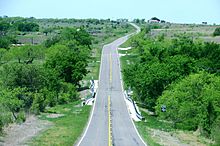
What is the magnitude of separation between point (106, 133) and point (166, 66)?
28010 millimetres

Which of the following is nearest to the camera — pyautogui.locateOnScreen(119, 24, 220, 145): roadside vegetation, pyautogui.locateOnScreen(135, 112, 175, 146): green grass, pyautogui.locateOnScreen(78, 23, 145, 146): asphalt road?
pyautogui.locateOnScreen(78, 23, 145, 146): asphalt road

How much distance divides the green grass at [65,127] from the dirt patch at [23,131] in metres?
0.78

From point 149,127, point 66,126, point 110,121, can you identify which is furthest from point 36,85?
point 149,127

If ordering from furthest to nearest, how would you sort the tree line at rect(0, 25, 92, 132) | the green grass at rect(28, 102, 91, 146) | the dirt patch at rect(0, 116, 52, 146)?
1. the tree line at rect(0, 25, 92, 132)
2. the green grass at rect(28, 102, 91, 146)
3. the dirt patch at rect(0, 116, 52, 146)

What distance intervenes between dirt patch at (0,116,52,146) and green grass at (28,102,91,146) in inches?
30.8

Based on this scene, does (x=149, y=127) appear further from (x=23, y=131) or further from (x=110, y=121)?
(x=23, y=131)

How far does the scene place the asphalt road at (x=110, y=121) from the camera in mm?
37219

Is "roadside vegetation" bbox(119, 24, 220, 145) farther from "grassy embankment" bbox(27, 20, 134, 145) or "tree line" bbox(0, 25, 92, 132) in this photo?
"tree line" bbox(0, 25, 92, 132)

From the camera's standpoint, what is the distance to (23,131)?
40.4 meters

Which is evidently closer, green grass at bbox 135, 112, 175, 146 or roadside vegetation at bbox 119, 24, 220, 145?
green grass at bbox 135, 112, 175, 146

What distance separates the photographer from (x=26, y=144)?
34.1 m

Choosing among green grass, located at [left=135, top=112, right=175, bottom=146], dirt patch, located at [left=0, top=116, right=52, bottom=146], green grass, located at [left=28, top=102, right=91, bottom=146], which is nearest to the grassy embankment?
green grass, located at [left=28, top=102, right=91, bottom=146]

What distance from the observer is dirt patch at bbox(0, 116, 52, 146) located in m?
35.2

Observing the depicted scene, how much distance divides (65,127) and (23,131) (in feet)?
16.7
